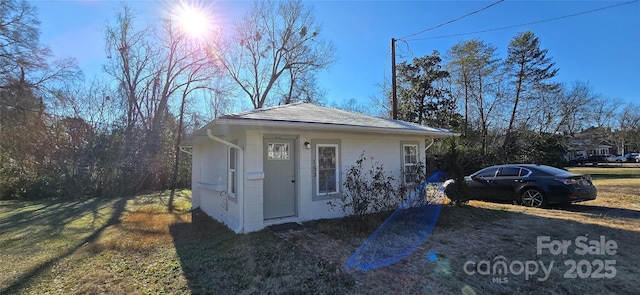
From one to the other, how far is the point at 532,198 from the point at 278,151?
713cm

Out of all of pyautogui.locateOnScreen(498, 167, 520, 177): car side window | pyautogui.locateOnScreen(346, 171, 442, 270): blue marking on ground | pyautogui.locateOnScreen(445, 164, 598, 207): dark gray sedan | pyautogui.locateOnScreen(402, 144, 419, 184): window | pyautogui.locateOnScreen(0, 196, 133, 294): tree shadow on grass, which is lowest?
pyautogui.locateOnScreen(0, 196, 133, 294): tree shadow on grass

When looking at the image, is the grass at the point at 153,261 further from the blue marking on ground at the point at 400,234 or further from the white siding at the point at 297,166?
the blue marking on ground at the point at 400,234

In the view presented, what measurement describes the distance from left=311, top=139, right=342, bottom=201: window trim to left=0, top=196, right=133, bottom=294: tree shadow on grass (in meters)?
4.71

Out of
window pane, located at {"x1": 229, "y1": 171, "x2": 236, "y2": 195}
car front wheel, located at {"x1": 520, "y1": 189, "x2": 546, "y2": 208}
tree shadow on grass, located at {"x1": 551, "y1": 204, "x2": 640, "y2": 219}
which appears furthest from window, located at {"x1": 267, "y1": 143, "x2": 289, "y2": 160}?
tree shadow on grass, located at {"x1": 551, "y1": 204, "x2": 640, "y2": 219}

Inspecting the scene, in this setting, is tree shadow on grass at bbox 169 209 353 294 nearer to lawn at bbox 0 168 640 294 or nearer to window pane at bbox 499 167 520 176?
lawn at bbox 0 168 640 294

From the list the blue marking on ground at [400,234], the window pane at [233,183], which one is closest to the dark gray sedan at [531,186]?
the blue marking on ground at [400,234]

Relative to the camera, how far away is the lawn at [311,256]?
141 inches

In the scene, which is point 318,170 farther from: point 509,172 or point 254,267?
point 509,172

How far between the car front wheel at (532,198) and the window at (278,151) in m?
6.83

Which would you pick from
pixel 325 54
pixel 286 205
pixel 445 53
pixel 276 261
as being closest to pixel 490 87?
pixel 445 53

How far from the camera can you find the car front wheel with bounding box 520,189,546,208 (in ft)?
26.8

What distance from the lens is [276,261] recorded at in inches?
170

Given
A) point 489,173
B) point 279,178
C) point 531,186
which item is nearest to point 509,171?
point 489,173

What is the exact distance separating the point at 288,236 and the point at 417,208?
3.20 meters
